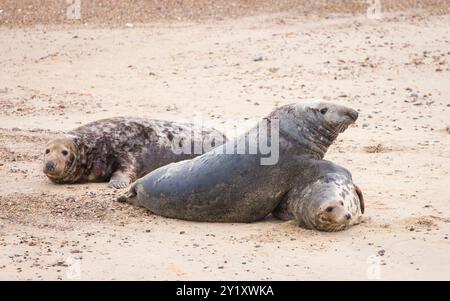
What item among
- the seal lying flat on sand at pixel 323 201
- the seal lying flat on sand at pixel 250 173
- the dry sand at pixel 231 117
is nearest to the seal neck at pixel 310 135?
the seal lying flat on sand at pixel 250 173

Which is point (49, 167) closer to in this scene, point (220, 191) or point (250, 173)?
point (220, 191)

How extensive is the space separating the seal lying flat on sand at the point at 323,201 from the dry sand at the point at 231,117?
0.41ft

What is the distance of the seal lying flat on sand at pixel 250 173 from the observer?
26.6 ft

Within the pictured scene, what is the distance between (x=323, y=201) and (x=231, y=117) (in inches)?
196

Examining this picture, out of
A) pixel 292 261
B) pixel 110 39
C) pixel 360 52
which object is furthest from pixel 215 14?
pixel 292 261

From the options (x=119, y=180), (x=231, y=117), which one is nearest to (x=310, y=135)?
(x=119, y=180)

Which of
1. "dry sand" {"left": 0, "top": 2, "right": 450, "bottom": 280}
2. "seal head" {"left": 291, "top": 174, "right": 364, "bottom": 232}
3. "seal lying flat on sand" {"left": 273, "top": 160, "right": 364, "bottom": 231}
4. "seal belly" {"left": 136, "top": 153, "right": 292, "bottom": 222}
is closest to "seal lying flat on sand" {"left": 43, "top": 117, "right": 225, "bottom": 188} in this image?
"dry sand" {"left": 0, "top": 2, "right": 450, "bottom": 280}

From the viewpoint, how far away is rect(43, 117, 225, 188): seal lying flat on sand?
391 inches

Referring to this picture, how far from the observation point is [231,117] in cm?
1270

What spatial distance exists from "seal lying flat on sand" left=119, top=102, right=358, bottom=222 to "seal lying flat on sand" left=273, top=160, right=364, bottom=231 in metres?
0.09

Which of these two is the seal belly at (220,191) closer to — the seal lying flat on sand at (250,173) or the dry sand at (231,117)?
the seal lying flat on sand at (250,173)

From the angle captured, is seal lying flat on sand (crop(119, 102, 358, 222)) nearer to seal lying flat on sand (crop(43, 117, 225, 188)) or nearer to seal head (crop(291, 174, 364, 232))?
seal head (crop(291, 174, 364, 232))
